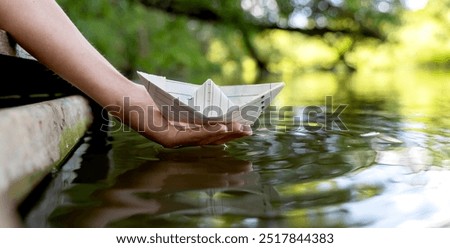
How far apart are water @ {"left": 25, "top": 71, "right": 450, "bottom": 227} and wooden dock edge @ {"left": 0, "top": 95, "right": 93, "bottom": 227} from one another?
4cm

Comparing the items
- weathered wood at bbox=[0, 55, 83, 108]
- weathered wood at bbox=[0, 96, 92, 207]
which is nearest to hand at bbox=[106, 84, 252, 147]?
weathered wood at bbox=[0, 96, 92, 207]

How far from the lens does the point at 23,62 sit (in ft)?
4.34

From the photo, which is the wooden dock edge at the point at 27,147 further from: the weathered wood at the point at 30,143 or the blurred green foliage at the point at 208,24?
the blurred green foliage at the point at 208,24

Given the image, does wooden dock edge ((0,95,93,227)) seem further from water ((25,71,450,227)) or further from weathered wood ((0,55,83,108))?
weathered wood ((0,55,83,108))

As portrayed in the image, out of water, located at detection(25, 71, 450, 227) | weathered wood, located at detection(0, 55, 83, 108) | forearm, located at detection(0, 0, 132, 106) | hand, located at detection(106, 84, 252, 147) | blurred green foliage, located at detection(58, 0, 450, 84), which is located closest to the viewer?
water, located at detection(25, 71, 450, 227)

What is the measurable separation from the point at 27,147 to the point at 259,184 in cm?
41

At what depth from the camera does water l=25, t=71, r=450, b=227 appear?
0.77m

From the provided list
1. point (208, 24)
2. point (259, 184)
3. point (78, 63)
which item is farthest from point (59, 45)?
point (208, 24)

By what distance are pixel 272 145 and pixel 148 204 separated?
588 millimetres

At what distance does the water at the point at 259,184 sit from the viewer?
77 cm

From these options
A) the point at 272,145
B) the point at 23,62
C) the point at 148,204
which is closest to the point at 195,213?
the point at 148,204

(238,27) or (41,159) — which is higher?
(238,27)

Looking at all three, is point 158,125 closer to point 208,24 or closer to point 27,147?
point 27,147
